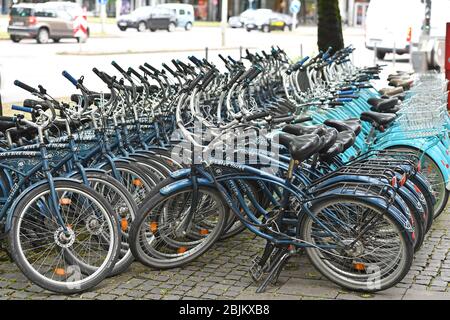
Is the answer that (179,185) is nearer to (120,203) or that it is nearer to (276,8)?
(120,203)

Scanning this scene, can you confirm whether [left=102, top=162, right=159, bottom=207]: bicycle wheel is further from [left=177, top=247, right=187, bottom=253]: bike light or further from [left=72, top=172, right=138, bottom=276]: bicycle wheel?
[left=177, top=247, right=187, bottom=253]: bike light

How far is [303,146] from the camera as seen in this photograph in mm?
5074

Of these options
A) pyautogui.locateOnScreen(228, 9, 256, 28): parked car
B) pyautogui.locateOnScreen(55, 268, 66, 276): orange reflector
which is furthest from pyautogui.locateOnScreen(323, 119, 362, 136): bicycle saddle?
pyautogui.locateOnScreen(228, 9, 256, 28): parked car

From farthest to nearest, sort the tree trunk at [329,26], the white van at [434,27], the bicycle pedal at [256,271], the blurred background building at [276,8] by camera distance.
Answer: the blurred background building at [276,8], the white van at [434,27], the tree trunk at [329,26], the bicycle pedal at [256,271]

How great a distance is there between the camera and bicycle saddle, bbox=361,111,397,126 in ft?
22.6

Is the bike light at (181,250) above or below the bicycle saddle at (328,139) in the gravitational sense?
below

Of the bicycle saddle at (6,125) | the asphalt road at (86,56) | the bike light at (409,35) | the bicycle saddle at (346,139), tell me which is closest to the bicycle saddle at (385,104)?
the bicycle saddle at (346,139)

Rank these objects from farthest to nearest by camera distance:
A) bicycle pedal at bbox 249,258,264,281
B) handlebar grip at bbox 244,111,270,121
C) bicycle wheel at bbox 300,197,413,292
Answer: handlebar grip at bbox 244,111,270,121 → bicycle pedal at bbox 249,258,264,281 → bicycle wheel at bbox 300,197,413,292

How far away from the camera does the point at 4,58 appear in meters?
25.5

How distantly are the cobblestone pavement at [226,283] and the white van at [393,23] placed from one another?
72.6 feet

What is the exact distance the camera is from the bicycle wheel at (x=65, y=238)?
4.89 m

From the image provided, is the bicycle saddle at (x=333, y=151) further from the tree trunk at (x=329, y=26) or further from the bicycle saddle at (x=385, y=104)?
the tree trunk at (x=329, y=26)

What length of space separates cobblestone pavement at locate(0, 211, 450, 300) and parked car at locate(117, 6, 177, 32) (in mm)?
42849
